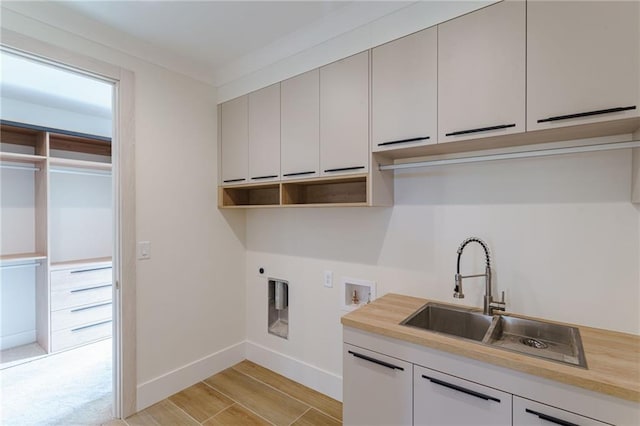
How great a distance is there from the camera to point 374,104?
1821 mm

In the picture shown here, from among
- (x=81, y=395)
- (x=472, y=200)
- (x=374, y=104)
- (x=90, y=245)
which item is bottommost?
(x=81, y=395)

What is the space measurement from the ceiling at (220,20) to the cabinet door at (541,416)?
1994mm

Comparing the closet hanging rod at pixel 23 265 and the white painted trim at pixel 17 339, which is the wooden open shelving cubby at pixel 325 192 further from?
the white painted trim at pixel 17 339

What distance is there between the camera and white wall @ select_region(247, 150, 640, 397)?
4.64 ft

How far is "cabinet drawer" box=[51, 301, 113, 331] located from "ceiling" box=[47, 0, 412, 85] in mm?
2808

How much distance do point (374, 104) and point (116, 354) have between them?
2.47 m

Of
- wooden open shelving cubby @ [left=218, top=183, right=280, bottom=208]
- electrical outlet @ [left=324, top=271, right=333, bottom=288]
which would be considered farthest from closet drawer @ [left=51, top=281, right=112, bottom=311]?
electrical outlet @ [left=324, top=271, right=333, bottom=288]

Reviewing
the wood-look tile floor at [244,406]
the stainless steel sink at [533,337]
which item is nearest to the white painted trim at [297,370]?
the wood-look tile floor at [244,406]

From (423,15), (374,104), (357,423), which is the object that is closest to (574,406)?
(357,423)

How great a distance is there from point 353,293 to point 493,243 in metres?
1.04

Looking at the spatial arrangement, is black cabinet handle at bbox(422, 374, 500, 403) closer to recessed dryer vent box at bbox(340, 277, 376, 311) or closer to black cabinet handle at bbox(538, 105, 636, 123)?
recessed dryer vent box at bbox(340, 277, 376, 311)

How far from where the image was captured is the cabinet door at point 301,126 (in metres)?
2.09

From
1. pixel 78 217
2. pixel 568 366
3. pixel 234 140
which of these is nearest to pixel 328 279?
pixel 234 140

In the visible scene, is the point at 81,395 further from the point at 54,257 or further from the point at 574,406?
the point at 574,406
